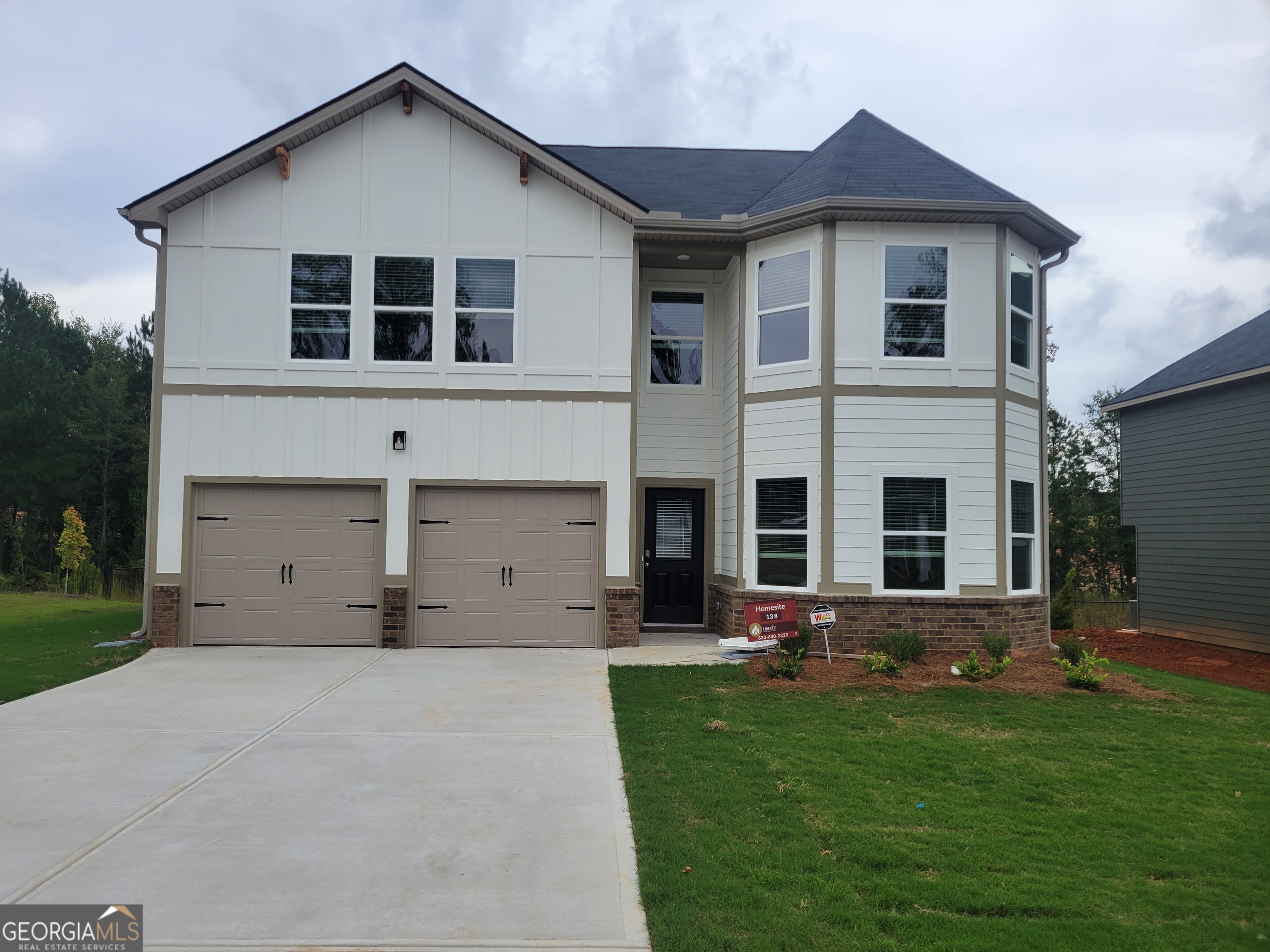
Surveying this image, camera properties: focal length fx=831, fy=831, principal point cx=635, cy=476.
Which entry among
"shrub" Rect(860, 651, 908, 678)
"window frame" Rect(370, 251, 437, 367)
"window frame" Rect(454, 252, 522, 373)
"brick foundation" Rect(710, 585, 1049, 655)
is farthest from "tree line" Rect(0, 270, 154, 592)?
"shrub" Rect(860, 651, 908, 678)

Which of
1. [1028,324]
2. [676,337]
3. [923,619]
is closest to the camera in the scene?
[923,619]

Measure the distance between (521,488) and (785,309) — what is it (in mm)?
4307

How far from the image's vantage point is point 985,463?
35.0ft

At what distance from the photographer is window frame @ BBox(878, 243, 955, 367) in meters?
10.8

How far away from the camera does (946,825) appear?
4645 mm

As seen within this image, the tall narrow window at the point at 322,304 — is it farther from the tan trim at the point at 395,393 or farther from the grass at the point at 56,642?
the grass at the point at 56,642

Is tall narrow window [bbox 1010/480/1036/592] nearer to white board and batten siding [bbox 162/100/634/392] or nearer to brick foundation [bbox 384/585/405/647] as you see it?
white board and batten siding [bbox 162/100/634/392]

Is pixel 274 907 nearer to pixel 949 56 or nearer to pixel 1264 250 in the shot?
pixel 949 56

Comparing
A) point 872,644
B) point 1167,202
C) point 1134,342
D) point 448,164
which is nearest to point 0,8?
point 448,164

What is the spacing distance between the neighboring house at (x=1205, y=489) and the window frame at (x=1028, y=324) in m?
4.64

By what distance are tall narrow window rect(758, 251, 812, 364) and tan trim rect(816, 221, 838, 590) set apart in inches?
9.2

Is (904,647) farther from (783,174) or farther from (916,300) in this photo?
(783,174)

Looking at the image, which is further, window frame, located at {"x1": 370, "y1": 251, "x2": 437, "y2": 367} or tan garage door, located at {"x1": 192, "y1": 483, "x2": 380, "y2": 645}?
window frame, located at {"x1": 370, "y1": 251, "x2": 437, "y2": 367}

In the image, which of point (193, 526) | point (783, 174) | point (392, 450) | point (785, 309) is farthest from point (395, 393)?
point (783, 174)
